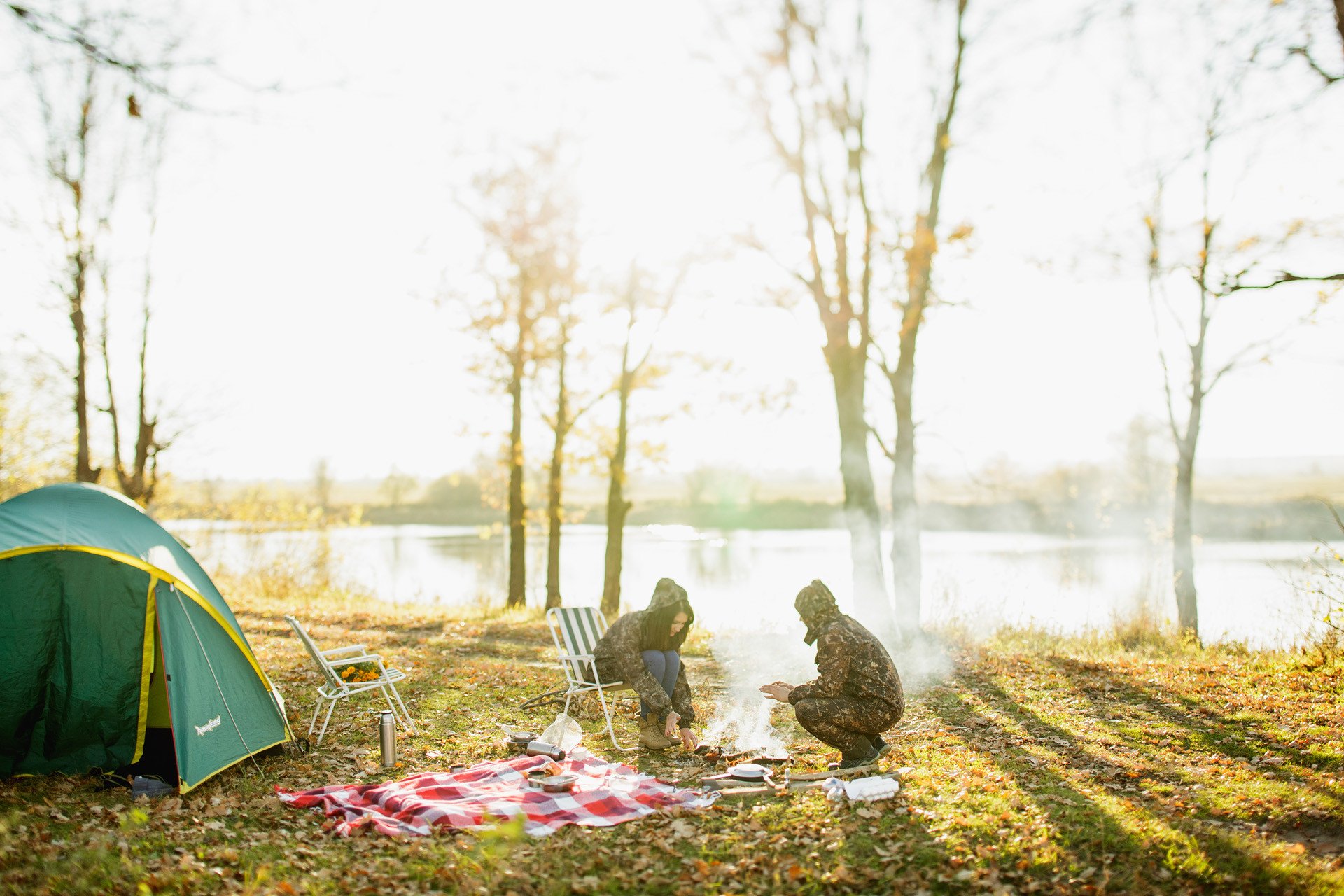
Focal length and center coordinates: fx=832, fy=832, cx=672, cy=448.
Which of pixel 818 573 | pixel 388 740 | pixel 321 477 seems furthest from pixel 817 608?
pixel 321 477

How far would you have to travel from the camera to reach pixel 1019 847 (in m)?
3.96

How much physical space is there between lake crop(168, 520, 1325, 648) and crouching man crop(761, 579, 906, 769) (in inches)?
251

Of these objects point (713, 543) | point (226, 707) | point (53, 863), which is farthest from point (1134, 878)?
point (713, 543)

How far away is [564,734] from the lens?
626cm

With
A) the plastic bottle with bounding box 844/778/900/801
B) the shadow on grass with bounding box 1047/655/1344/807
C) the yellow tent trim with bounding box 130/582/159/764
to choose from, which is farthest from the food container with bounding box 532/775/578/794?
the shadow on grass with bounding box 1047/655/1344/807

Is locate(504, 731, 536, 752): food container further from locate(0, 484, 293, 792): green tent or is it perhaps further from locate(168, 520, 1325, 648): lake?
locate(168, 520, 1325, 648): lake

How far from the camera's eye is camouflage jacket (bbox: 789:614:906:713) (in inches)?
207

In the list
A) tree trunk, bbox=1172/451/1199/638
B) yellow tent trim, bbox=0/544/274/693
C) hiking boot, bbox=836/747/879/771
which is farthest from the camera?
tree trunk, bbox=1172/451/1199/638

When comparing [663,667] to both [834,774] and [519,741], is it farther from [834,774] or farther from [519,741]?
[834,774]

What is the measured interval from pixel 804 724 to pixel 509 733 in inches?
93.2

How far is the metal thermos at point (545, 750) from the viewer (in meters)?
5.50

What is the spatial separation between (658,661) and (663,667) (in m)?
0.06

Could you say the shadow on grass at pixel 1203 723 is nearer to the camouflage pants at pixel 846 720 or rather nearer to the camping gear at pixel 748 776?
the camouflage pants at pixel 846 720

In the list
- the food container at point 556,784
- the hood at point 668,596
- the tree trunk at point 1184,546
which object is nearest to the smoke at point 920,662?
the hood at point 668,596
